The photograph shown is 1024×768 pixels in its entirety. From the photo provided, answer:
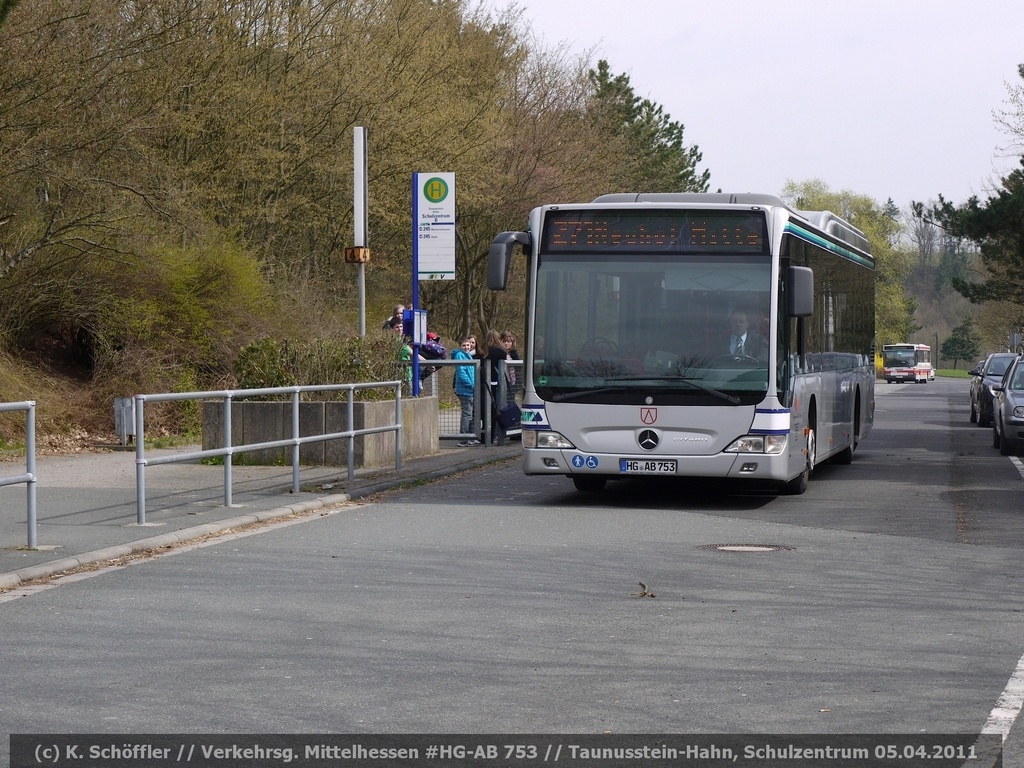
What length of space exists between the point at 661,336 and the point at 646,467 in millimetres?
1229

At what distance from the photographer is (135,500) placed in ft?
47.6

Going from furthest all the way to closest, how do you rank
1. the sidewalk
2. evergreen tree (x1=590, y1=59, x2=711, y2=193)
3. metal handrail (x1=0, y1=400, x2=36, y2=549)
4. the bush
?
evergreen tree (x1=590, y1=59, x2=711, y2=193) → the bush → the sidewalk → metal handrail (x1=0, y1=400, x2=36, y2=549)

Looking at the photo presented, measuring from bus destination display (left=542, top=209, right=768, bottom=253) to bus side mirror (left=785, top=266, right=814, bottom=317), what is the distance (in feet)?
1.28

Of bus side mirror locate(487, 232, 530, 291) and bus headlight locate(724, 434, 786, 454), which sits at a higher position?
bus side mirror locate(487, 232, 530, 291)

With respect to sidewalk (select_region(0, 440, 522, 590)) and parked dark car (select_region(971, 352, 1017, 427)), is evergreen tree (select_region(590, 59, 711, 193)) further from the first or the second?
sidewalk (select_region(0, 440, 522, 590))

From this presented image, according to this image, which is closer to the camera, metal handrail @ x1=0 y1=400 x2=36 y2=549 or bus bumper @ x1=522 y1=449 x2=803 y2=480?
metal handrail @ x1=0 y1=400 x2=36 y2=549

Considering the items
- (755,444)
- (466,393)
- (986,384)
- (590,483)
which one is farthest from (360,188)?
(986,384)

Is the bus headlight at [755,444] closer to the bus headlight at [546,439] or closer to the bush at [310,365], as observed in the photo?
the bus headlight at [546,439]

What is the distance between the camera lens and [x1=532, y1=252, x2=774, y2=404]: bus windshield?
563 inches

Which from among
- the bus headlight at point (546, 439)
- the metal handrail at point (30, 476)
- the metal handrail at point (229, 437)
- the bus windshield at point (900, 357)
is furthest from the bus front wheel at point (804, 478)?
the bus windshield at point (900, 357)

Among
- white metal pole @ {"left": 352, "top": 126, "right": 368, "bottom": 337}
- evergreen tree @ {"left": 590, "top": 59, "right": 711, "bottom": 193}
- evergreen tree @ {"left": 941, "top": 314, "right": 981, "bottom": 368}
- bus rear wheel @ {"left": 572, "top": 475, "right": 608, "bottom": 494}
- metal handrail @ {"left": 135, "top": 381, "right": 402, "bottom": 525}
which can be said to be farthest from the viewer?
evergreen tree @ {"left": 941, "top": 314, "right": 981, "bottom": 368}

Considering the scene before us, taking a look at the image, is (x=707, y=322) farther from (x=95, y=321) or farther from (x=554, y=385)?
(x=95, y=321)

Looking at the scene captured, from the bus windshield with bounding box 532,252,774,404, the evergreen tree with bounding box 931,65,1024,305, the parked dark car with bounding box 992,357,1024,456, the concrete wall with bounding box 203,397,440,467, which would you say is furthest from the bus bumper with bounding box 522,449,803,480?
the evergreen tree with bounding box 931,65,1024,305

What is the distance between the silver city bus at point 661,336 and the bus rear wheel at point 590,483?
161cm
